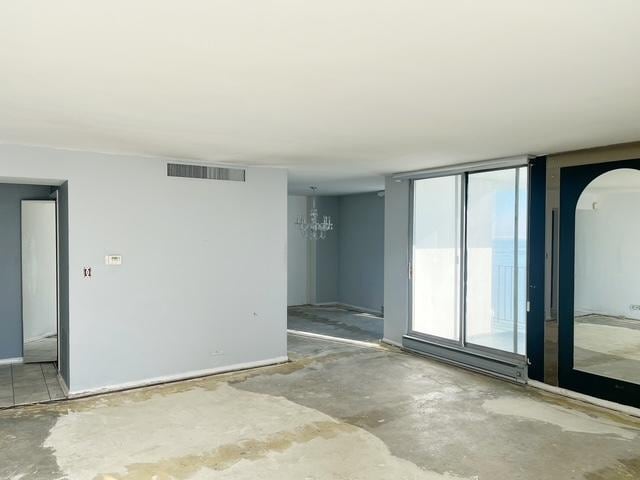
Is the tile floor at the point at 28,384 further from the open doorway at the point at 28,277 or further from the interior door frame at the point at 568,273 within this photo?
the interior door frame at the point at 568,273

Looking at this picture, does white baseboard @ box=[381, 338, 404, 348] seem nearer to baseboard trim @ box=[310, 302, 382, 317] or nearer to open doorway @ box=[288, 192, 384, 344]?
open doorway @ box=[288, 192, 384, 344]

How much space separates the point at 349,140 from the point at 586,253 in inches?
98.2

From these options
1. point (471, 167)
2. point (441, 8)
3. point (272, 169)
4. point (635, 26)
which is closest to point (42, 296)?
point (272, 169)

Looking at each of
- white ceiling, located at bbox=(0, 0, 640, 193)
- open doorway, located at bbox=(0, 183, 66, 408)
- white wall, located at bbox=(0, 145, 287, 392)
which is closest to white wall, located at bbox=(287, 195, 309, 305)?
white wall, located at bbox=(0, 145, 287, 392)

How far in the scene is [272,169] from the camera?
→ 18.6 feet

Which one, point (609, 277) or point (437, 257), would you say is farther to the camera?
point (437, 257)

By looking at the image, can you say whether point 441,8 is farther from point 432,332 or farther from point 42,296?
point 42,296

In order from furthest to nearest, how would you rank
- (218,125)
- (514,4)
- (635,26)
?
(218,125), (635,26), (514,4)

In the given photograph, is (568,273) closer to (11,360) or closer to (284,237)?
(284,237)

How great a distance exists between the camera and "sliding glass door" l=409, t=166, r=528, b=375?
200 inches

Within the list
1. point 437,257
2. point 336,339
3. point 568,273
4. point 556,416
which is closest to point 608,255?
point 568,273

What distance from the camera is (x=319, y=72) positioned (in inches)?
91.6

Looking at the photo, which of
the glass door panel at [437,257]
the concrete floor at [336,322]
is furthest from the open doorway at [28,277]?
the glass door panel at [437,257]

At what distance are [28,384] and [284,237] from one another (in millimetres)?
3053
